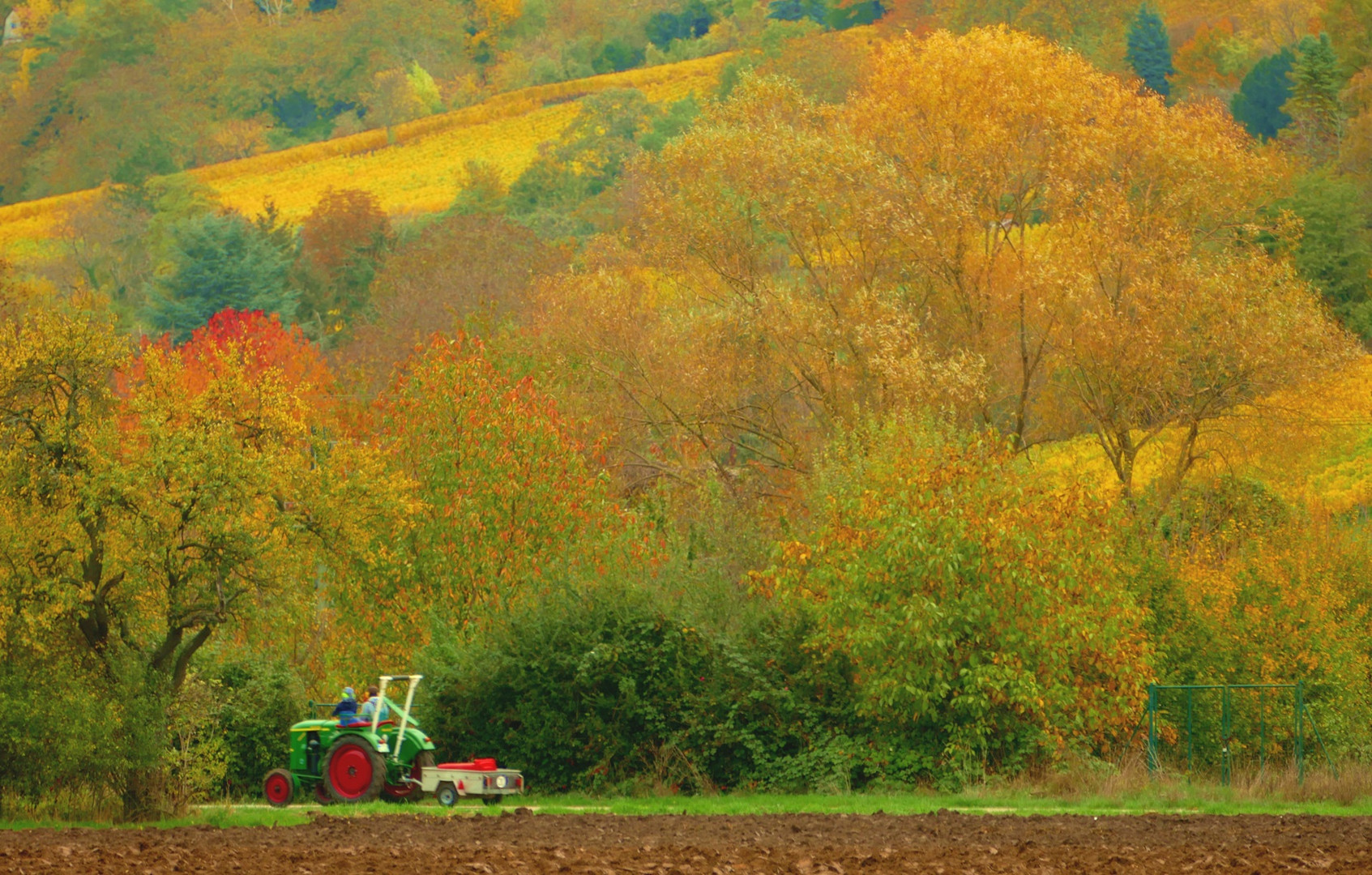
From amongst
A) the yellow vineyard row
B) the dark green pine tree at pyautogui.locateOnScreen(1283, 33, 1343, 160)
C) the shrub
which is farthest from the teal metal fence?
the yellow vineyard row

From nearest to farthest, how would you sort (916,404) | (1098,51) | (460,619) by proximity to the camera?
(460,619) → (916,404) → (1098,51)

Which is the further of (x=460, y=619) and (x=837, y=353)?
(x=837, y=353)

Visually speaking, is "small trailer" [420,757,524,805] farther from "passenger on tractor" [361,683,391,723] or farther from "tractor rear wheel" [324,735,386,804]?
"passenger on tractor" [361,683,391,723]

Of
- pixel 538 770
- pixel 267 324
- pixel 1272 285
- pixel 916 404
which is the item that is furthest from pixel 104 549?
pixel 267 324

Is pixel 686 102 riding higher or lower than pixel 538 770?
higher

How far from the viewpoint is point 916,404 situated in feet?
114

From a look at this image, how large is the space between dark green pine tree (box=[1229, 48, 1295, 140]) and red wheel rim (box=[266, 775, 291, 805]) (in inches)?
2742

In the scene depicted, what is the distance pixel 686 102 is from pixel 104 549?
94048 millimetres

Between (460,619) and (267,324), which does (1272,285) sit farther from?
(267,324)

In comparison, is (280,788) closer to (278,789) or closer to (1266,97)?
(278,789)

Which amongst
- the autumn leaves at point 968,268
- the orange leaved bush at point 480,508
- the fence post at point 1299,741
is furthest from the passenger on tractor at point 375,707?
the autumn leaves at point 968,268

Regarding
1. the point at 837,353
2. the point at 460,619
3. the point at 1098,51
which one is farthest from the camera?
the point at 1098,51

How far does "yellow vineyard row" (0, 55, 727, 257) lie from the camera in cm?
11481

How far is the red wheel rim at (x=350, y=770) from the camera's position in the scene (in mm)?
23484
